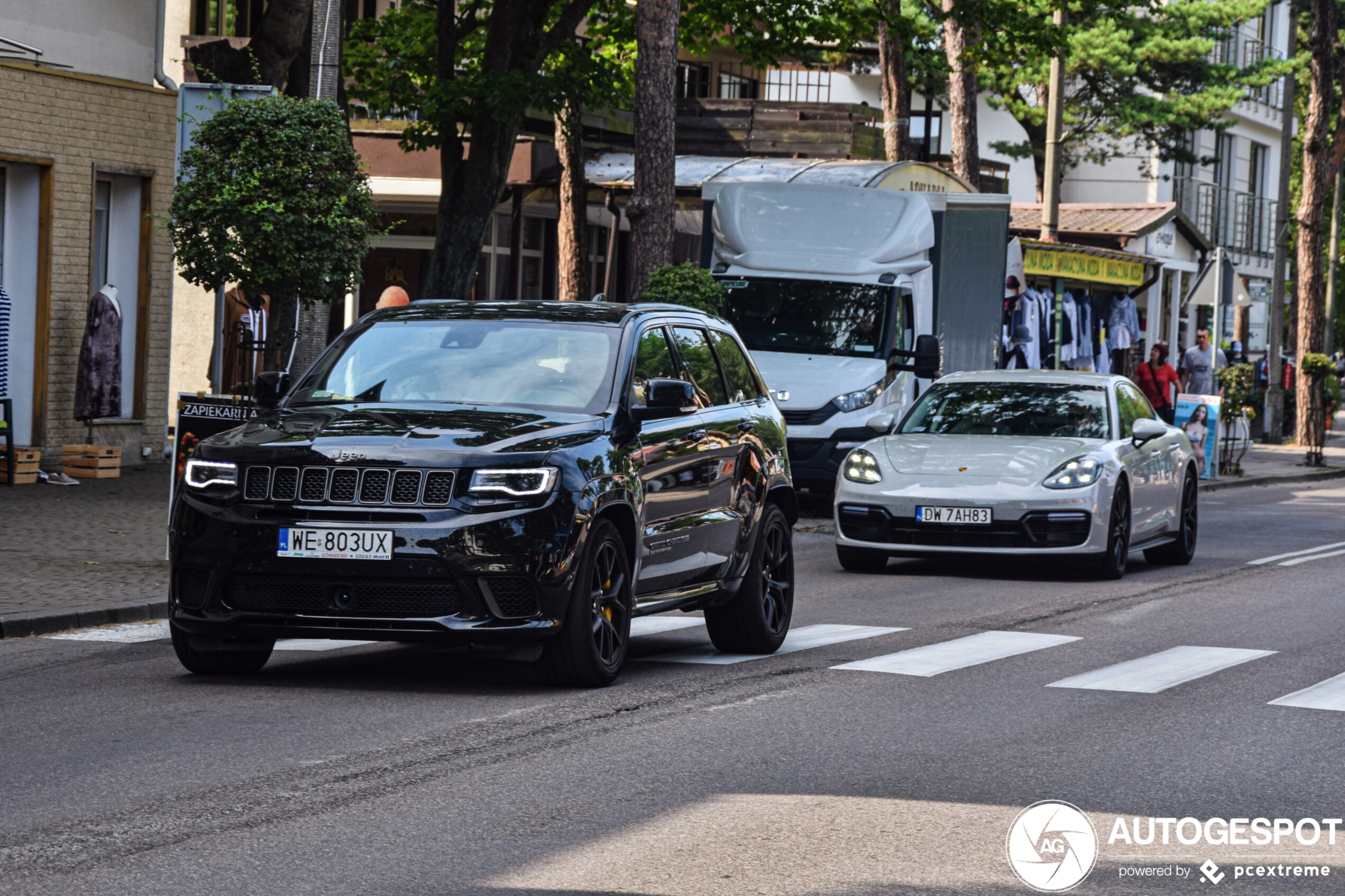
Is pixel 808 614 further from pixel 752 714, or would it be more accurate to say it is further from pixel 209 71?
pixel 209 71

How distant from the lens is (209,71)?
16656 mm

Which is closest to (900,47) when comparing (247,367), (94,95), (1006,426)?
(247,367)

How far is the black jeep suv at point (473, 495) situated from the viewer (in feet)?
27.9

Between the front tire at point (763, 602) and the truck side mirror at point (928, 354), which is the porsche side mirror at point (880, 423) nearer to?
the truck side mirror at point (928, 354)

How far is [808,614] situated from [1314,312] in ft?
105

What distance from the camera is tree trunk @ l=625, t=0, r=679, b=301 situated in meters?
21.6

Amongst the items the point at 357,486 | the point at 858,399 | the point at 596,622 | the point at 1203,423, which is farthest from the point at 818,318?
the point at 357,486

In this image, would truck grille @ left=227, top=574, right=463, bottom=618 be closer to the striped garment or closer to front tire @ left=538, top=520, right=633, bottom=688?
front tire @ left=538, top=520, right=633, bottom=688

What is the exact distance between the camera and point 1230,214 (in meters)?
60.6

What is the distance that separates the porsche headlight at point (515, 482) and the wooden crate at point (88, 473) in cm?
1333

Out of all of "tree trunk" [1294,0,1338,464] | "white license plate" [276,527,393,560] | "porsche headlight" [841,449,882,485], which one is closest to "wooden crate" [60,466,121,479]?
"porsche headlight" [841,449,882,485]

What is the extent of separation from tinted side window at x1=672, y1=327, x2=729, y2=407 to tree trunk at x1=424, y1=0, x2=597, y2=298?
Result: 42.8ft

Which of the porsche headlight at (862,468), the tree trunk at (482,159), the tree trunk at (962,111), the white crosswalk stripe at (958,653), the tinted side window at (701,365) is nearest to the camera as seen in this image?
the white crosswalk stripe at (958,653)

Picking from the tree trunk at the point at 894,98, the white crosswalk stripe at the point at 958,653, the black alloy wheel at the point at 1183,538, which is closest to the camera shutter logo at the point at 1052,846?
the white crosswalk stripe at the point at 958,653
